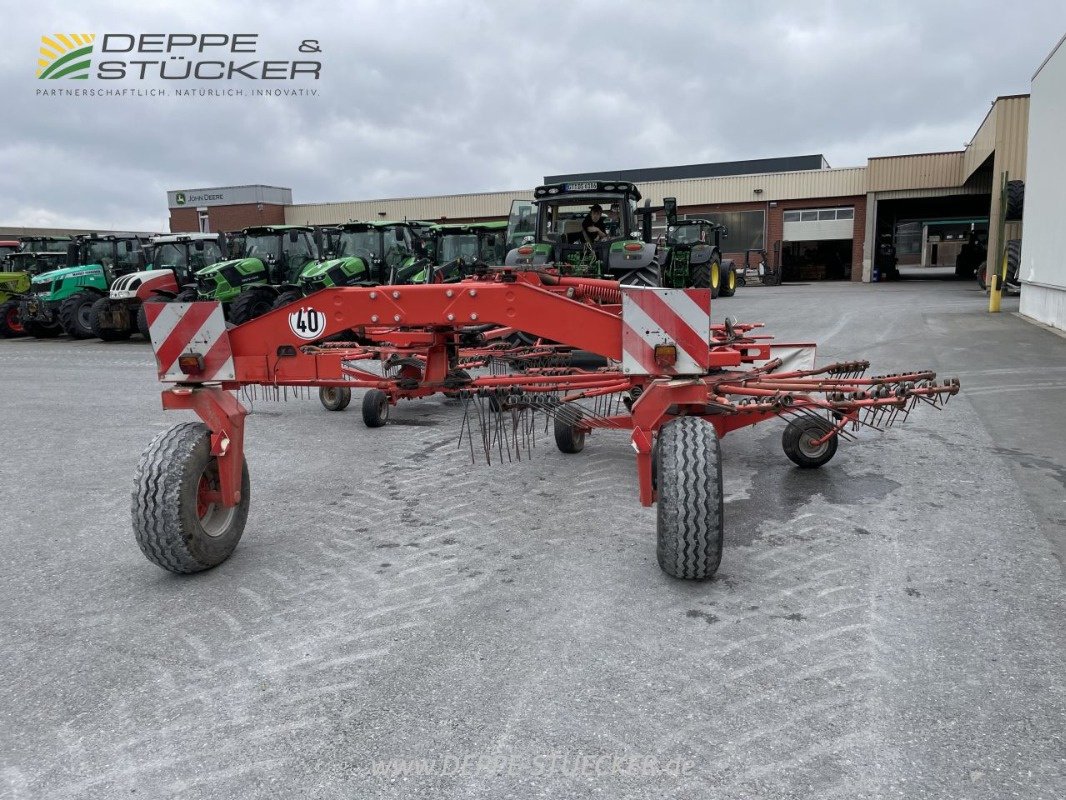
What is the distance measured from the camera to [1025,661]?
258cm

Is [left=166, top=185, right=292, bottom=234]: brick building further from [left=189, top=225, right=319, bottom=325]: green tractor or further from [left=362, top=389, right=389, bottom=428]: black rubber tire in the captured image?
[left=362, top=389, right=389, bottom=428]: black rubber tire

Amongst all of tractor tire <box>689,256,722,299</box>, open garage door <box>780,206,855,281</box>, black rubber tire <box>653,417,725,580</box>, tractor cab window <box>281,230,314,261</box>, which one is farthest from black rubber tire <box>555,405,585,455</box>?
open garage door <box>780,206,855,281</box>

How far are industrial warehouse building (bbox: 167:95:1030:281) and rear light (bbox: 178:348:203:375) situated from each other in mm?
21919

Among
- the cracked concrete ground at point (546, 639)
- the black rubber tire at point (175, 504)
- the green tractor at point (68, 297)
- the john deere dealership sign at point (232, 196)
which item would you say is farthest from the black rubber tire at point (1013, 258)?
the john deere dealership sign at point (232, 196)

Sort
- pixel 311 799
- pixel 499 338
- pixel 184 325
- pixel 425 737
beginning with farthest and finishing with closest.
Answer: pixel 499 338 < pixel 184 325 < pixel 425 737 < pixel 311 799

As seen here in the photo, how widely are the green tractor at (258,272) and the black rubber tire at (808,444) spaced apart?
11.5 metres

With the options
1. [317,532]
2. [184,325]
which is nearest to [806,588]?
[317,532]

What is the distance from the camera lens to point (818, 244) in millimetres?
34719

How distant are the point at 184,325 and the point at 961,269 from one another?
36.6 metres

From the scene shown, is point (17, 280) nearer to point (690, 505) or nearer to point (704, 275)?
point (704, 275)

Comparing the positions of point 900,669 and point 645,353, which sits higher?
point 645,353

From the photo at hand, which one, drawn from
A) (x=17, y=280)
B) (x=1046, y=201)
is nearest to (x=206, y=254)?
(x=17, y=280)

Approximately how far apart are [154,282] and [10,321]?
191 inches

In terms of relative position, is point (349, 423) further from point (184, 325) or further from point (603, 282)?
point (184, 325)
